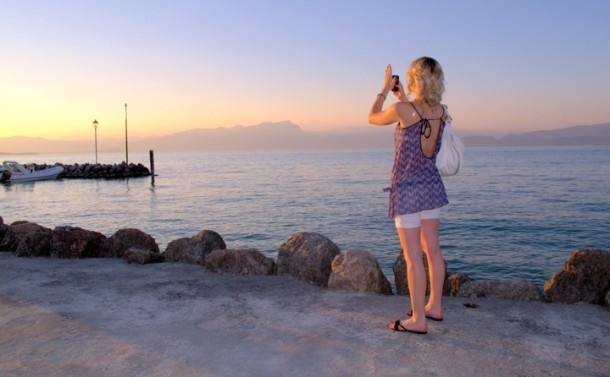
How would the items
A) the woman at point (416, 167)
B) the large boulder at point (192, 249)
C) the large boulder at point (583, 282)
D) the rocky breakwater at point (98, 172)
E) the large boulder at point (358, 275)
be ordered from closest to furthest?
the woman at point (416, 167), the large boulder at point (583, 282), the large boulder at point (358, 275), the large boulder at point (192, 249), the rocky breakwater at point (98, 172)

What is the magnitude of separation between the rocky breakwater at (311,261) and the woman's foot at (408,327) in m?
1.18

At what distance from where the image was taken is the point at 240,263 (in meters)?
5.95

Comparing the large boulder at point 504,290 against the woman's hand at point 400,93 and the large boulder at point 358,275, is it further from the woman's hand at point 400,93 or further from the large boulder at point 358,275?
the woman's hand at point 400,93

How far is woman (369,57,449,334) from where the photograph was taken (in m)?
3.64

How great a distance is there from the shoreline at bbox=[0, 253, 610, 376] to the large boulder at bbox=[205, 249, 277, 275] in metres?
0.36

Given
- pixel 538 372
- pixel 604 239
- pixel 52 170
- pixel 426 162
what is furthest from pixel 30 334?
pixel 52 170

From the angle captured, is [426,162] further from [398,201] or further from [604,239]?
[604,239]

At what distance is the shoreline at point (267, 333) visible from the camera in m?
3.31

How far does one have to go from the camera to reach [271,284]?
5.48 m

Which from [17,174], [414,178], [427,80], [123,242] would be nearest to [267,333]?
[414,178]

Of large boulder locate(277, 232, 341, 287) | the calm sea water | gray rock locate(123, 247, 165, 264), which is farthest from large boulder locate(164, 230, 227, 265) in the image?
the calm sea water

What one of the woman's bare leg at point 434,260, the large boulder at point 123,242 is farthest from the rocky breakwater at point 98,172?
the woman's bare leg at point 434,260

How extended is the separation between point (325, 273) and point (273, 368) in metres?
2.44

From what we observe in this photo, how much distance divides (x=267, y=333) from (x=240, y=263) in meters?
2.11
